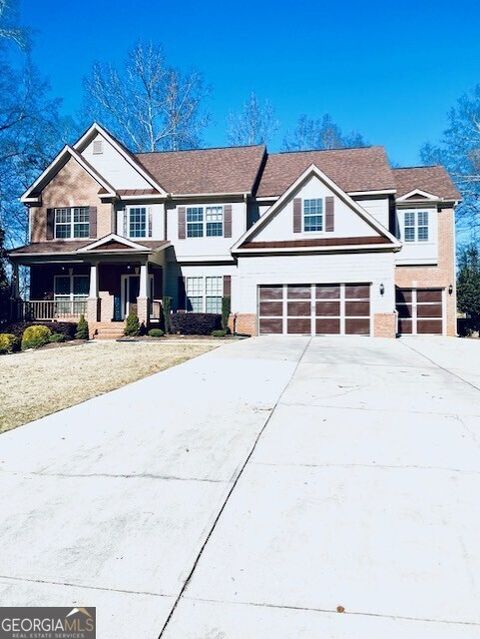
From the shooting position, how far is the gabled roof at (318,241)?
65.6 feet

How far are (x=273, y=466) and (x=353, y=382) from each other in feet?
14.9

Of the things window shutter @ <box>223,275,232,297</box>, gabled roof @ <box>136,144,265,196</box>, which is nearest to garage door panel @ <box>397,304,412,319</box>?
window shutter @ <box>223,275,232,297</box>

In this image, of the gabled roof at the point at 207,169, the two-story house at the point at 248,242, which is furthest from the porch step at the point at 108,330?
the gabled roof at the point at 207,169

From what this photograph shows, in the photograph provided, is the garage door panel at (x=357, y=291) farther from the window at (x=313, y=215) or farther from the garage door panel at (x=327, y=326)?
the window at (x=313, y=215)

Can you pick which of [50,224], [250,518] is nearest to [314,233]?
[50,224]

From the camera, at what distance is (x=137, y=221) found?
23656 mm

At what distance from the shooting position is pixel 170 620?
7.68 ft

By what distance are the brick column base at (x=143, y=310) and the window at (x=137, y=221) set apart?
Result: 4543 millimetres

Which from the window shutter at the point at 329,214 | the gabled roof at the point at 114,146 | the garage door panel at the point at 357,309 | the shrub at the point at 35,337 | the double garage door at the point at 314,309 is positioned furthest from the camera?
the gabled roof at the point at 114,146

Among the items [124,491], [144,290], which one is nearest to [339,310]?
[144,290]

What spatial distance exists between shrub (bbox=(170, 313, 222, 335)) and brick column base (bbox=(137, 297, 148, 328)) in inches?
50.8

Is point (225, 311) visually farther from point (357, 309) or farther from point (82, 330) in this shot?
point (82, 330)

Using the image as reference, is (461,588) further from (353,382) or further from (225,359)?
(225,359)

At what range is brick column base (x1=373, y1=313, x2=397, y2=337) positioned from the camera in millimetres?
19906
